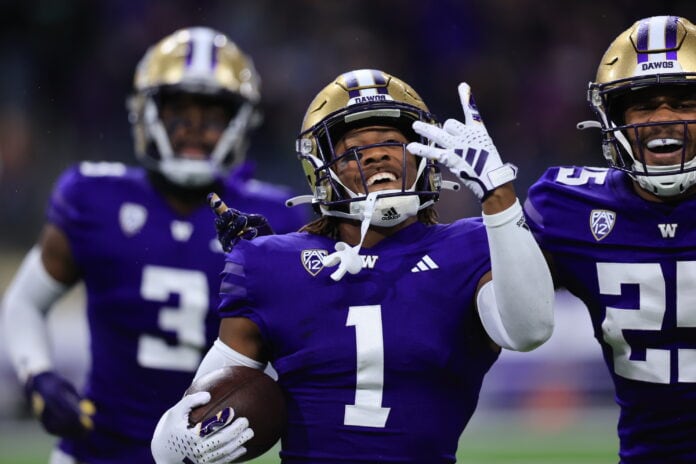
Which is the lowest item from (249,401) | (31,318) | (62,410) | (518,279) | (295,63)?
(62,410)

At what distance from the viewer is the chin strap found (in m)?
2.44

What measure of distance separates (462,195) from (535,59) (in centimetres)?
155

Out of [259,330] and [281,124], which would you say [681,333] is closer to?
[259,330]

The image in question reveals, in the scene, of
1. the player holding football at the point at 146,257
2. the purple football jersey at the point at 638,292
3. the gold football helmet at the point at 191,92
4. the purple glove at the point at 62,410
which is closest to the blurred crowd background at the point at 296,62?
the gold football helmet at the point at 191,92

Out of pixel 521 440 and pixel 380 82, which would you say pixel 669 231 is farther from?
pixel 521 440

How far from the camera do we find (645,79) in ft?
8.50

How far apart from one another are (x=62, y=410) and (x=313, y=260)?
Answer: 1.29 meters

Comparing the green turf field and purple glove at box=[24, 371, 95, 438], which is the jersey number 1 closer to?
purple glove at box=[24, 371, 95, 438]

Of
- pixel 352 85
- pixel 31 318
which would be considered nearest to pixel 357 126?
pixel 352 85

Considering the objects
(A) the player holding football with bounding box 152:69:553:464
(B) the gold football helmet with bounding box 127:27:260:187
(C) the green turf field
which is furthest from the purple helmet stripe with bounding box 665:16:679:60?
(C) the green turf field

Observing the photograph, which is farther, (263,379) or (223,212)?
(223,212)

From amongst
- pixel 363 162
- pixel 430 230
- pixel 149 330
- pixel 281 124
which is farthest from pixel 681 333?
pixel 281 124

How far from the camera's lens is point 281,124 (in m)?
7.97

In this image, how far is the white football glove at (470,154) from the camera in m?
2.30
